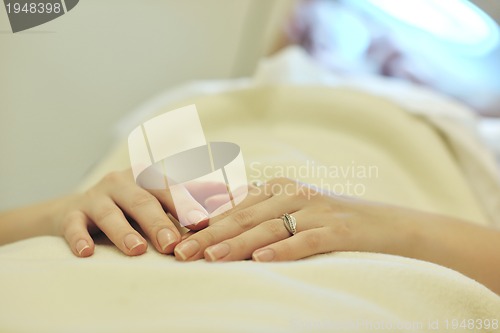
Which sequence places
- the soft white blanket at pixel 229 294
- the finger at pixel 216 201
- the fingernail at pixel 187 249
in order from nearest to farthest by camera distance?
the soft white blanket at pixel 229 294 < the fingernail at pixel 187 249 < the finger at pixel 216 201

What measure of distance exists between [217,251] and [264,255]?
0.05 metres

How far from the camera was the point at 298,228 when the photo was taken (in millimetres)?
658

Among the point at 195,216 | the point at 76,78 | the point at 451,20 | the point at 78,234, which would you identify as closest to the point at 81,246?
the point at 78,234

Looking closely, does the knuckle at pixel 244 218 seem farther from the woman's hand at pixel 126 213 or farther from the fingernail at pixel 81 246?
the fingernail at pixel 81 246

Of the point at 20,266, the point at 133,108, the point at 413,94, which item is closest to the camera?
the point at 20,266

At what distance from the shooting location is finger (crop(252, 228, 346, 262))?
1.96 ft

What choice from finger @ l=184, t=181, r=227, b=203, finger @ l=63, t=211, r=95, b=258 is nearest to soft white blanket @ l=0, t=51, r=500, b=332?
finger @ l=63, t=211, r=95, b=258

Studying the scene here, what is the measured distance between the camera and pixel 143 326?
446mm

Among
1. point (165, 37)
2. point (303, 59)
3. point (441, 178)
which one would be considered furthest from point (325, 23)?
point (441, 178)

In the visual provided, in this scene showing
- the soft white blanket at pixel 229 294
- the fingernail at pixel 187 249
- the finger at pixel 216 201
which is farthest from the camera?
the finger at pixel 216 201

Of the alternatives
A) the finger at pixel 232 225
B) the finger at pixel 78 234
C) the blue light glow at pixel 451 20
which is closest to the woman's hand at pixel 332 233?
the finger at pixel 232 225

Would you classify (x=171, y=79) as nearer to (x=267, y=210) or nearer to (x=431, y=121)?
(x=431, y=121)

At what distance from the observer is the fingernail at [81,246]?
0.62 metres

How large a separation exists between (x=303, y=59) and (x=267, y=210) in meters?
0.82
